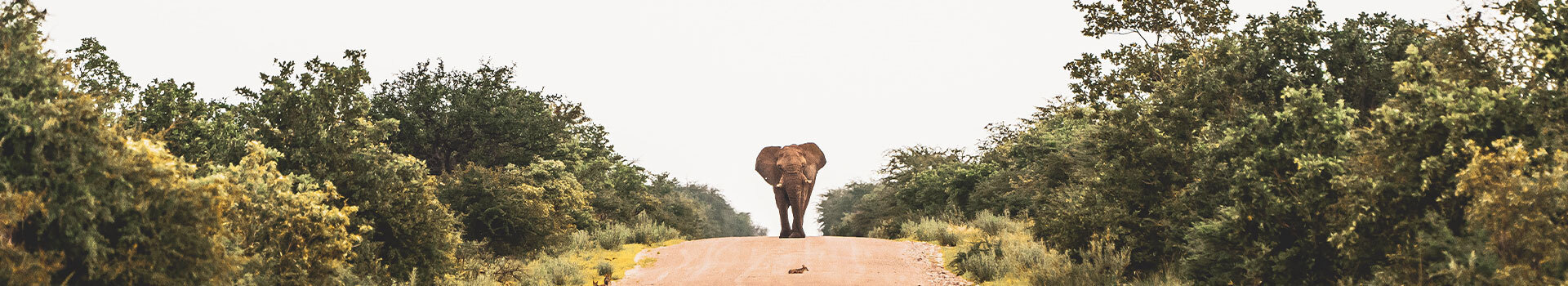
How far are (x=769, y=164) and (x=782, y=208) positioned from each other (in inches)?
106

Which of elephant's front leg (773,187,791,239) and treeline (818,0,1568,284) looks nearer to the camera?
treeline (818,0,1568,284)

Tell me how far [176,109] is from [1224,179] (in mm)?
15577

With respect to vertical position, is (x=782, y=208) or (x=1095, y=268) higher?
(x=782, y=208)

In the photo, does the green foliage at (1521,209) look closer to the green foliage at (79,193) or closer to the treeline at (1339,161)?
the treeline at (1339,161)

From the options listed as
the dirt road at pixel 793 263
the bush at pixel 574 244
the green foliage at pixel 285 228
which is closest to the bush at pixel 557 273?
the dirt road at pixel 793 263

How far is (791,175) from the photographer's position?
37.2 metres

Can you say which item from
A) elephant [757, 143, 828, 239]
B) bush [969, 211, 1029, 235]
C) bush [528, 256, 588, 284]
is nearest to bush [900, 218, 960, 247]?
bush [969, 211, 1029, 235]

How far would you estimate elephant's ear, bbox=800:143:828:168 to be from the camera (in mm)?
40188

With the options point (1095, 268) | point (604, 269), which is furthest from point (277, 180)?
point (1095, 268)

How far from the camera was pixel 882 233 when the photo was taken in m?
36.0

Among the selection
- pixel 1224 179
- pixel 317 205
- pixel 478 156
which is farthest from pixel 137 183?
pixel 478 156

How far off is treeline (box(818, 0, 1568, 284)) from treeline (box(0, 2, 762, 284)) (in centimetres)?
978

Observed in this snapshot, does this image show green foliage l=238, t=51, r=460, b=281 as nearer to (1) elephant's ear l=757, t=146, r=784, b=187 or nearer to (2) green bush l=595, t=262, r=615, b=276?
(2) green bush l=595, t=262, r=615, b=276

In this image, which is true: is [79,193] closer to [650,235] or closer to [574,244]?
[574,244]
